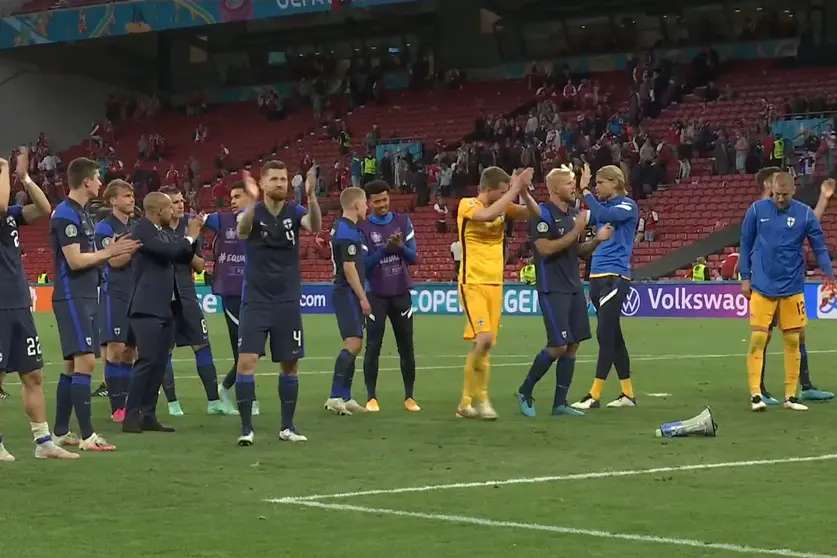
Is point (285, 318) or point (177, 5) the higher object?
point (177, 5)

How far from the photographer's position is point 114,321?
45.3 ft

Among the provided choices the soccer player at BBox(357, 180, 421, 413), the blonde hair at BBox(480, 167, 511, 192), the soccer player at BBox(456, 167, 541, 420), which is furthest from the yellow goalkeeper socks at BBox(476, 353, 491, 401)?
the blonde hair at BBox(480, 167, 511, 192)

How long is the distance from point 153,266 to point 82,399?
1.56 meters

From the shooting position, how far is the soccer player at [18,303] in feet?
34.2

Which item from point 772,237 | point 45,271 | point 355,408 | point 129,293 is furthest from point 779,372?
point 45,271

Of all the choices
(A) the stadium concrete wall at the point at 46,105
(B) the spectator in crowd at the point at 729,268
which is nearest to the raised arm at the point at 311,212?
(B) the spectator in crowd at the point at 729,268

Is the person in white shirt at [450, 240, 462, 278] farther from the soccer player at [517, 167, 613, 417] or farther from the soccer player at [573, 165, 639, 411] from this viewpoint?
the soccer player at [517, 167, 613, 417]

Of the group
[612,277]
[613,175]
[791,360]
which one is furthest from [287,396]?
[791,360]

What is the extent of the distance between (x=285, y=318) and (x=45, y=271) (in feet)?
121

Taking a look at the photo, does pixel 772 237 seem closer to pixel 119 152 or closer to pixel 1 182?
pixel 1 182

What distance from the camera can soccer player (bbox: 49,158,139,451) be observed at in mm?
11258

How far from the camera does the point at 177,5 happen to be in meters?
48.9

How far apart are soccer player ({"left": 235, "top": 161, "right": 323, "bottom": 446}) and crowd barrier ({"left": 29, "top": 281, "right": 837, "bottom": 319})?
55.0 ft

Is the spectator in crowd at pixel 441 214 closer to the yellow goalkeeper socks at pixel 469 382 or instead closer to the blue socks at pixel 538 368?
the blue socks at pixel 538 368
